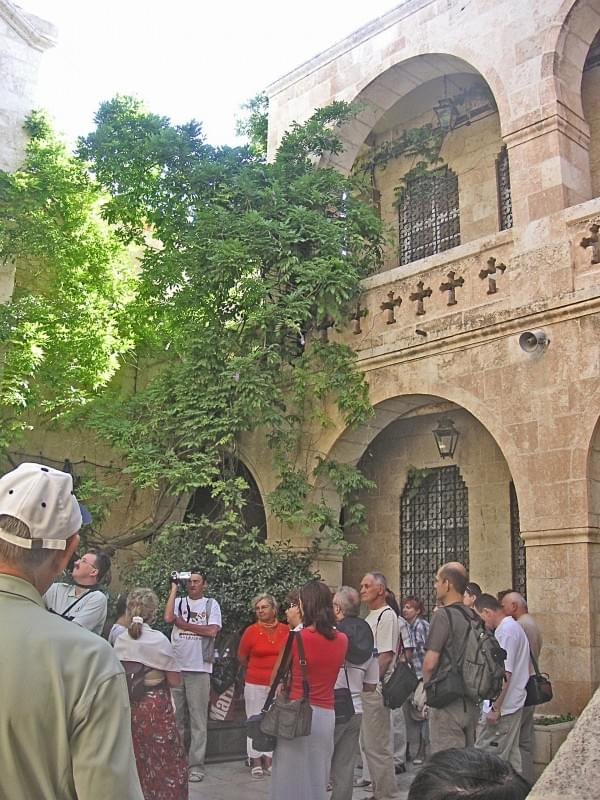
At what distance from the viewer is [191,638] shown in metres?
7.42

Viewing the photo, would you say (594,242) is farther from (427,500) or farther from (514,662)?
(427,500)

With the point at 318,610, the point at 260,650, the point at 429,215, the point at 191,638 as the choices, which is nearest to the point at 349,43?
the point at 429,215

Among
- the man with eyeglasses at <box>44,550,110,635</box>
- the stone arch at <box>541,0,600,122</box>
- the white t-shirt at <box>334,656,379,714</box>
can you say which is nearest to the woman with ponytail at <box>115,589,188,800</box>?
the man with eyeglasses at <box>44,550,110,635</box>

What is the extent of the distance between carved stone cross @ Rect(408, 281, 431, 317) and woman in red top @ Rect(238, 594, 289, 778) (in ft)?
13.7

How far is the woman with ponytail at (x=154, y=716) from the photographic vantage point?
4684 millimetres

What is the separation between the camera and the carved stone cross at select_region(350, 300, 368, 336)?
412 inches

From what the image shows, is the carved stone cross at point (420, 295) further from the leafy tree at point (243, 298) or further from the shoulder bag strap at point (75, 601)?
the shoulder bag strap at point (75, 601)

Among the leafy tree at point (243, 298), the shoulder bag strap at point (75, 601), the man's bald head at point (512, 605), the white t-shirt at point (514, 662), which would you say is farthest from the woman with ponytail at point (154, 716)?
the leafy tree at point (243, 298)

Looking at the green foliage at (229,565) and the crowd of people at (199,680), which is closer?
the crowd of people at (199,680)

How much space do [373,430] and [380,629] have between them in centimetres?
451

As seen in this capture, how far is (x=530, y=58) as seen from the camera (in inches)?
369

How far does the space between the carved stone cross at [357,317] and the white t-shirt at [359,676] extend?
5.26 metres

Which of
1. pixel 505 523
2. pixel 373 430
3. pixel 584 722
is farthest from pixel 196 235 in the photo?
pixel 584 722

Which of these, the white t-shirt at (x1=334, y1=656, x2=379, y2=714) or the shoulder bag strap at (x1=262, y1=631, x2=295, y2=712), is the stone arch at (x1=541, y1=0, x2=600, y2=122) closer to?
the white t-shirt at (x1=334, y1=656, x2=379, y2=714)
